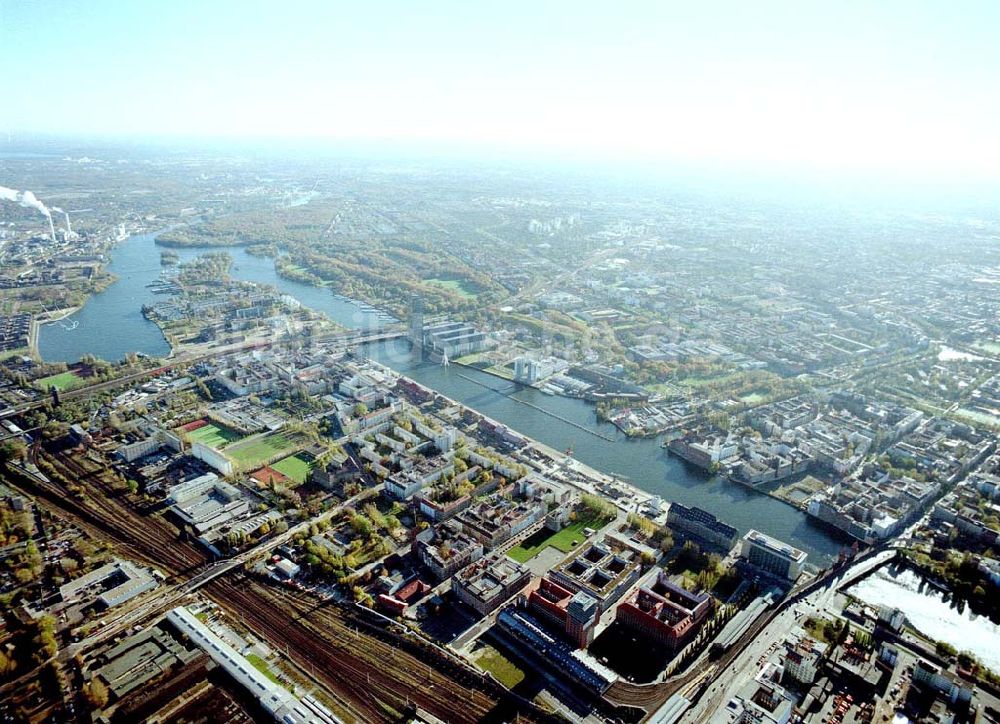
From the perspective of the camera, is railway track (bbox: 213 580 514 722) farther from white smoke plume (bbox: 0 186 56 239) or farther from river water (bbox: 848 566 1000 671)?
white smoke plume (bbox: 0 186 56 239)

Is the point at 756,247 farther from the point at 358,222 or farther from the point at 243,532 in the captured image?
the point at 243,532

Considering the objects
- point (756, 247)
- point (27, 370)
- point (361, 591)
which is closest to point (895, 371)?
point (361, 591)

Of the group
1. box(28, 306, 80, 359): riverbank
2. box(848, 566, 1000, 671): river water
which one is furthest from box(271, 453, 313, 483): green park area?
box(28, 306, 80, 359): riverbank

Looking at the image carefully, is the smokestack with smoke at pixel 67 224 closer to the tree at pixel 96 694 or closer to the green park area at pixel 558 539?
the tree at pixel 96 694

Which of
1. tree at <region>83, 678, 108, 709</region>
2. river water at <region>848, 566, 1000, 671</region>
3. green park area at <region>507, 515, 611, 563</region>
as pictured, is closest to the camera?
tree at <region>83, 678, 108, 709</region>

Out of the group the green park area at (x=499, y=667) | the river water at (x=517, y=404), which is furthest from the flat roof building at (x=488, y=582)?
the river water at (x=517, y=404)
